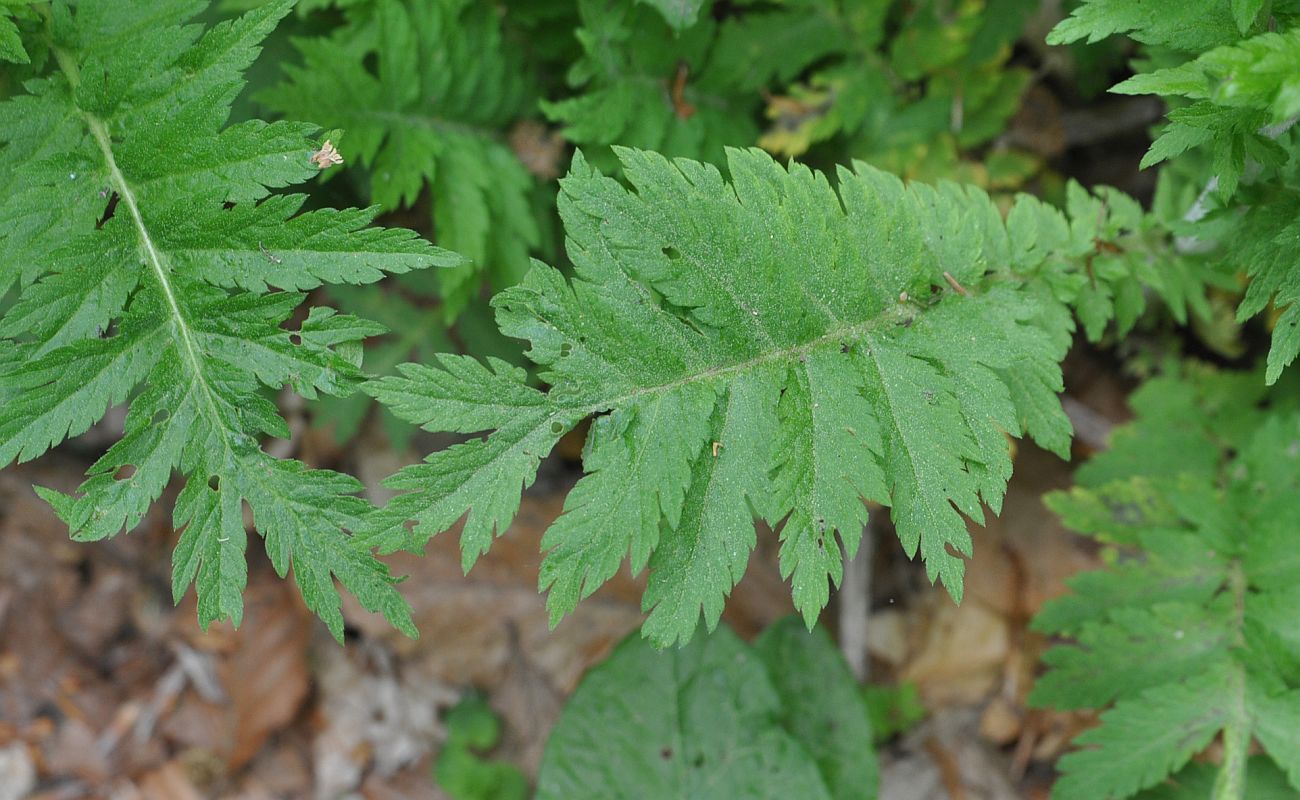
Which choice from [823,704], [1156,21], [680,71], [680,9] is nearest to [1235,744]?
[823,704]

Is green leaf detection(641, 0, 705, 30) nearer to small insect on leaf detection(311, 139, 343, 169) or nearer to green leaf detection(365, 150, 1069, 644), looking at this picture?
green leaf detection(365, 150, 1069, 644)

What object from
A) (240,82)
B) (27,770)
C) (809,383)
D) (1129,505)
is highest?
(240,82)

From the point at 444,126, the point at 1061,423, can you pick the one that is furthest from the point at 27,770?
the point at 1061,423

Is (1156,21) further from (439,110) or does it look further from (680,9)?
(439,110)

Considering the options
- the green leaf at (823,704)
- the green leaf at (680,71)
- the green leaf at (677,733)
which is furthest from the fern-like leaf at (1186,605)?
the green leaf at (680,71)

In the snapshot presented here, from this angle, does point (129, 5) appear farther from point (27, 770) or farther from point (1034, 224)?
point (27, 770)

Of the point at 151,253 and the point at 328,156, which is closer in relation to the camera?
the point at 151,253
